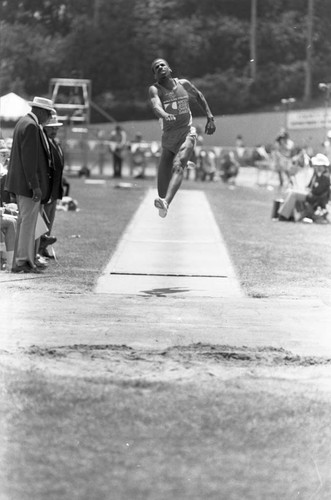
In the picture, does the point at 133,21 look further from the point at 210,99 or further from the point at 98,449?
the point at 98,449

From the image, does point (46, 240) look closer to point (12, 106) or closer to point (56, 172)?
point (56, 172)

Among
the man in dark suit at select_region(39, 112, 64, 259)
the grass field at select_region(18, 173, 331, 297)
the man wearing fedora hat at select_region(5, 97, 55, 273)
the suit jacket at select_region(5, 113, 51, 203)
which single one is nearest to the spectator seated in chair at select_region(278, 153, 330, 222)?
the grass field at select_region(18, 173, 331, 297)

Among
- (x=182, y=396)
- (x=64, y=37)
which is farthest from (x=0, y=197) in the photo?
(x=64, y=37)

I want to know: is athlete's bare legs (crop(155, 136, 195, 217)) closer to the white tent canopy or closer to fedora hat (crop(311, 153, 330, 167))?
fedora hat (crop(311, 153, 330, 167))

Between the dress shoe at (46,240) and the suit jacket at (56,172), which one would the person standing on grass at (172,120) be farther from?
the dress shoe at (46,240)

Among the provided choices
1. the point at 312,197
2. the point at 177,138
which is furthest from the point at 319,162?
the point at 177,138

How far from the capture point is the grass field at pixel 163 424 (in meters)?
5.18

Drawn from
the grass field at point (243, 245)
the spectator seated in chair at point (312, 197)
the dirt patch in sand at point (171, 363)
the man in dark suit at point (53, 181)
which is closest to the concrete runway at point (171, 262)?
the grass field at point (243, 245)

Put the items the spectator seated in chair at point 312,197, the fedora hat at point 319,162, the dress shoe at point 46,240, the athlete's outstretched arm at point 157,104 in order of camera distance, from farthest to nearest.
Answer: the spectator seated in chair at point 312,197 → the fedora hat at point 319,162 → the dress shoe at point 46,240 → the athlete's outstretched arm at point 157,104

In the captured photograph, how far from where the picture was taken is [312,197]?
2175cm

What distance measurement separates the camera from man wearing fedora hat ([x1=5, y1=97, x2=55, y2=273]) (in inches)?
481

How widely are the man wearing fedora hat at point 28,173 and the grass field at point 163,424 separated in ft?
13.6

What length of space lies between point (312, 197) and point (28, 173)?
10.2m

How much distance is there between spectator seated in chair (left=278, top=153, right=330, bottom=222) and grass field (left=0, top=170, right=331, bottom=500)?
13156 millimetres
